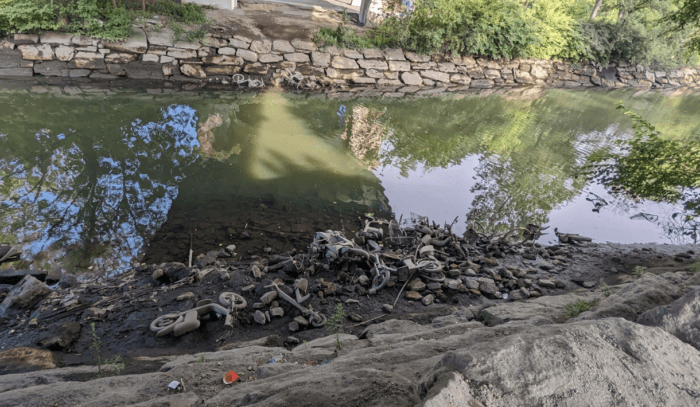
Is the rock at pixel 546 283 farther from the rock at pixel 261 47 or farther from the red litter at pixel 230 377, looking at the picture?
the rock at pixel 261 47

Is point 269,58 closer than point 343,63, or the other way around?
point 269,58

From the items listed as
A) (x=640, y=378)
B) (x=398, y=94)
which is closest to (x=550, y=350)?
(x=640, y=378)

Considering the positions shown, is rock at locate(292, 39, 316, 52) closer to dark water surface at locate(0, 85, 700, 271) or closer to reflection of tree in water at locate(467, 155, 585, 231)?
dark water surface at locate(0, 85, 700, 271)

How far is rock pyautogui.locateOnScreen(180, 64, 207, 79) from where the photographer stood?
11.8m

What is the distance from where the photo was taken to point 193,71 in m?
11.9

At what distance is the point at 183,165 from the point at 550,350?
6888 millimetres

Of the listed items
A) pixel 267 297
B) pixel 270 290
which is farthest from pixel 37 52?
pixel 267 297

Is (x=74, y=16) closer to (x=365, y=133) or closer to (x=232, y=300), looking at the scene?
(x=365, y=133)

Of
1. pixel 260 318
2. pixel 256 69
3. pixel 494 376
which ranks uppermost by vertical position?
pixel 494 376

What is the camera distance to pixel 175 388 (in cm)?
195

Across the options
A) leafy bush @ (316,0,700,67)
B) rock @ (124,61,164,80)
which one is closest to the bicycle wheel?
rock @ (124,61,164,80)

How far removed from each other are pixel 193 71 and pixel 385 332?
11.5 m

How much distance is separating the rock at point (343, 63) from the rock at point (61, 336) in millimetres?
12520

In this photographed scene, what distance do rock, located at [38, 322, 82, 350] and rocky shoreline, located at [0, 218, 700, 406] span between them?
1 centimetres
